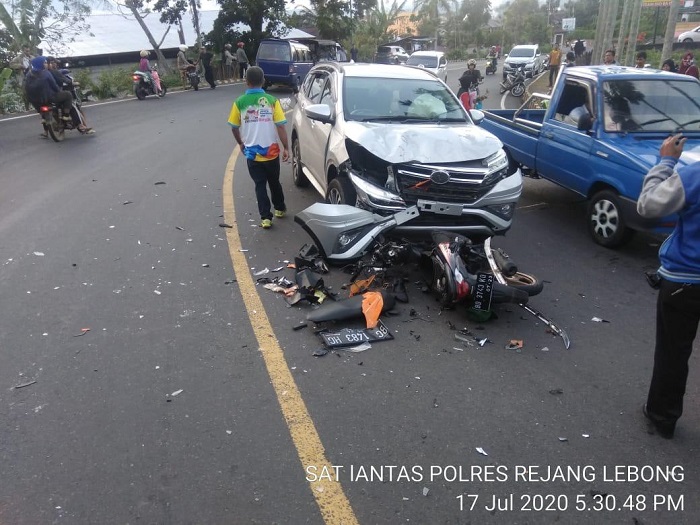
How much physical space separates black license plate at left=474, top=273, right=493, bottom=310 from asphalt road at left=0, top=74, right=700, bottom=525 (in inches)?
8.4

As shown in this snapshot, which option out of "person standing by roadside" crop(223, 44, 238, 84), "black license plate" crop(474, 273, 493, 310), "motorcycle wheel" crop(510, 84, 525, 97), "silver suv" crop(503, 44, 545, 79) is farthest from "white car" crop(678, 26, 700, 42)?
"black license plate" crop(474, 273, 493, 310)

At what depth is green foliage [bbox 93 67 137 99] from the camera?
23.5m

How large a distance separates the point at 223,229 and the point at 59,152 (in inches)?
277

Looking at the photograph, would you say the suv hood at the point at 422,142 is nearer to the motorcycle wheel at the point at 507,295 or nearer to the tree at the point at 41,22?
the motorcycle wheel at the point at 507,295

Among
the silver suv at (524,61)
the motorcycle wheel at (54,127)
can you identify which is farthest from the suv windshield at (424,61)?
the motorcycle wheel at (54,127)

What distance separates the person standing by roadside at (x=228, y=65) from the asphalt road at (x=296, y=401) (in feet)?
91.6

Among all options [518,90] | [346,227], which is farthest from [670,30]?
[346,227]

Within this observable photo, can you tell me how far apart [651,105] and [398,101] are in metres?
3.20

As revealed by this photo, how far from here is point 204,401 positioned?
3.61 m

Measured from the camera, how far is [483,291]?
15.0 ft

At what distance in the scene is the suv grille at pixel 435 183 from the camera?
5387 millimetres

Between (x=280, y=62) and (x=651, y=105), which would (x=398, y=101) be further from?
(x=280, y=62)

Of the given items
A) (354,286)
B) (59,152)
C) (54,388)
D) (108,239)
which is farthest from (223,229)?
(59,152)

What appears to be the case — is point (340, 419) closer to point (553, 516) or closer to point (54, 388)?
point (553, 516)
